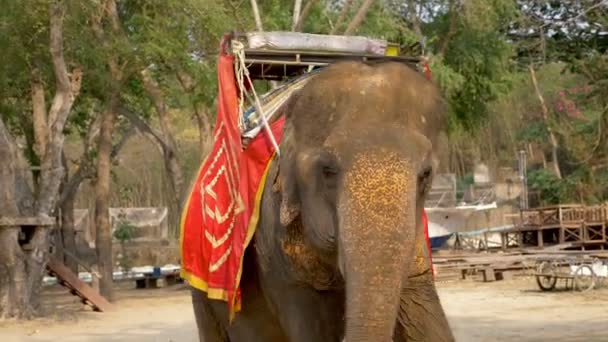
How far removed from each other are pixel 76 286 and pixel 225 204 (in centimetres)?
1804

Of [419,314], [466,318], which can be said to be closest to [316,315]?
[419,314]

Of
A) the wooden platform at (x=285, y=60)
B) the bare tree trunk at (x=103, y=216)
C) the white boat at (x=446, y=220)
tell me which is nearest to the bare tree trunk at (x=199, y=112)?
the bare tree trunk at (x=103, y=216)

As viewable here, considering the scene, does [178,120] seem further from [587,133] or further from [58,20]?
[587,133]

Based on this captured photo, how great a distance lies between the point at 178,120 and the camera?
57.0 m

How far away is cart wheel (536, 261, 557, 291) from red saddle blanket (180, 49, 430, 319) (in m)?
15.6

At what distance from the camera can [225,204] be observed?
272 inches

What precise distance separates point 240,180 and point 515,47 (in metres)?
27.8

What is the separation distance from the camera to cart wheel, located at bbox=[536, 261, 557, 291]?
2257 cm

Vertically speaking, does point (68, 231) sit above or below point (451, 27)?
below

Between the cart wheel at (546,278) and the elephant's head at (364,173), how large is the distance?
58.1ft

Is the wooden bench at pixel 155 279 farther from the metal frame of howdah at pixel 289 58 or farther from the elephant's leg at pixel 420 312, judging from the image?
the elephant's leg at pixel 420 312

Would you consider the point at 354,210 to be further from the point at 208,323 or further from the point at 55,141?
the point at 55,141

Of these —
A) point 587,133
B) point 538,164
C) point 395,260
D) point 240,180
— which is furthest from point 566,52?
point 538,164

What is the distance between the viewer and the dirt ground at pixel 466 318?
1611cm
